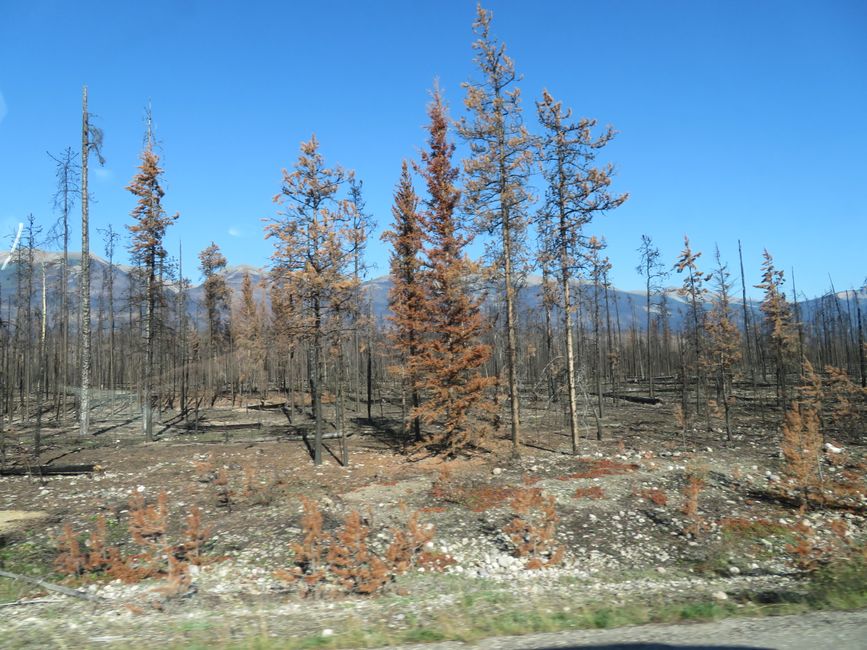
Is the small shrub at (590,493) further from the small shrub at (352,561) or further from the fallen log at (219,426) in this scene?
the fallen log at (219,426)

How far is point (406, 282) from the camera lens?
24141mm

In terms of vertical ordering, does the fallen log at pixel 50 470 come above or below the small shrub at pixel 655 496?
above

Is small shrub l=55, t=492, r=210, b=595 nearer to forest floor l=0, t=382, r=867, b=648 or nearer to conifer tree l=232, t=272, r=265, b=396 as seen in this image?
forest floor l=0, t=382, r=867, b=648

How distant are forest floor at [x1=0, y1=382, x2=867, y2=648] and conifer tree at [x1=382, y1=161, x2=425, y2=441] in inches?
168

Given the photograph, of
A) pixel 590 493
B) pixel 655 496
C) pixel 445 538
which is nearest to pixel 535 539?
pixel 445 538

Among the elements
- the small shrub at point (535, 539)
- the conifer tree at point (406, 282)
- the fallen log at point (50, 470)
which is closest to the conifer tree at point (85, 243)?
the fallen log at point (50, 470)

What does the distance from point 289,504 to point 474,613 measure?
9.02m

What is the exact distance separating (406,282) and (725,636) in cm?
1979

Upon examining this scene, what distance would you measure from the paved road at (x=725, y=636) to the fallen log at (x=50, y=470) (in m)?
17.8

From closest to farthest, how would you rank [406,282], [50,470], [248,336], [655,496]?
[655,496], [50,470], [406,282], [248,336]

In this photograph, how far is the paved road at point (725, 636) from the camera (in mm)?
5348

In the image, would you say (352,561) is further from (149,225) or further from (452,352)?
(149,225)

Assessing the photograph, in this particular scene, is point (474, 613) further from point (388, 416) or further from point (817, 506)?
point (388, 416)

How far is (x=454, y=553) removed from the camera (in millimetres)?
11469
